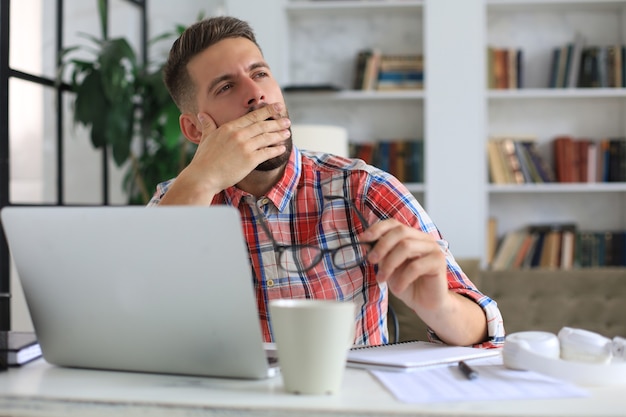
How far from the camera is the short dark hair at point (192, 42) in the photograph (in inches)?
69.9

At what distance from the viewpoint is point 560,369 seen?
921 mm

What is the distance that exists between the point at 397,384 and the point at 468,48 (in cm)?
336

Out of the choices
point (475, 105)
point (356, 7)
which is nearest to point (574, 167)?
point (475, 105)

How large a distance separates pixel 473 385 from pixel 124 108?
2862 mm

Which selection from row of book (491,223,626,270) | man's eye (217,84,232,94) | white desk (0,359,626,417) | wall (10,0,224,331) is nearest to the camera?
white desk (0,359,626,417)

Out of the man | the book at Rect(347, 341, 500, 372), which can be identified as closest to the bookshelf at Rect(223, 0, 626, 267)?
the man

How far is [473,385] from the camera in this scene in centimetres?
89

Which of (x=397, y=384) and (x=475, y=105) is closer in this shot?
(x=397, y=384)

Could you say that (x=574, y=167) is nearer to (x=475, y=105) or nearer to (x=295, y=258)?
(x=475, y=105)

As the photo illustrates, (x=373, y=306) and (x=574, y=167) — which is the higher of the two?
(x=574, y=167)

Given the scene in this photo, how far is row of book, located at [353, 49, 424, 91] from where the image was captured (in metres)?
4.17

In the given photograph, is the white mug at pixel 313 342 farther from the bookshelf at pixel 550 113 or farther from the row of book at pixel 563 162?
the bookshelf at pixel 550 113

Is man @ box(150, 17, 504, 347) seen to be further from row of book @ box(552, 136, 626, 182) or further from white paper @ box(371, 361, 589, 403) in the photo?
row of book @ box(552, 136, 626, 182)

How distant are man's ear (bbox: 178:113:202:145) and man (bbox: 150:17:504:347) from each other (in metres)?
0.04
